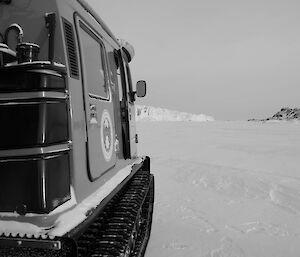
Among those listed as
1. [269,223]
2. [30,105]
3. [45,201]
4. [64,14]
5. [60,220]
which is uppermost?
[64,14]

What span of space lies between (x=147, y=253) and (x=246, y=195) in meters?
3.78

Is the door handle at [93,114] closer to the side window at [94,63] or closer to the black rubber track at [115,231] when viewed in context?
the side window at [94,63]

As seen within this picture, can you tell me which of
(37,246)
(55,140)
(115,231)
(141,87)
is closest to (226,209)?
(141,87)

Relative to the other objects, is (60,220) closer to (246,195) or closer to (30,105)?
(30,105)

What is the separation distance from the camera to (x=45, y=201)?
6.56ft

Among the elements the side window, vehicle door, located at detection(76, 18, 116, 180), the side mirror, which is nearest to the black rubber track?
vehicle door, located at detection(76, 18, 116, 180)

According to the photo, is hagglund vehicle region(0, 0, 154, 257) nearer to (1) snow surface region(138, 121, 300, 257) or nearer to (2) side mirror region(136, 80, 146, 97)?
(1) snow surface region(138, 121, 300, 257)

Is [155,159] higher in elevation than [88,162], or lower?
lower

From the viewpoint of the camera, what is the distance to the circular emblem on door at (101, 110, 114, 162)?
10.8 feet

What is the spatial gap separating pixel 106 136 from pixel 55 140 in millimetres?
1329

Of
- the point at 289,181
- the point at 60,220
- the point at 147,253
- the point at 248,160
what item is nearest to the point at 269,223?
the point at 147,253

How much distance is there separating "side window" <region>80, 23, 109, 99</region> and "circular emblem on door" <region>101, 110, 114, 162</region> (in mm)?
240

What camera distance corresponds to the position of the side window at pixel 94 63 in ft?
10.2

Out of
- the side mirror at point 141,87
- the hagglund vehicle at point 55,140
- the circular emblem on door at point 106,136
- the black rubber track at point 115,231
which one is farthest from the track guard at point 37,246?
the side mirror at point 141,87
